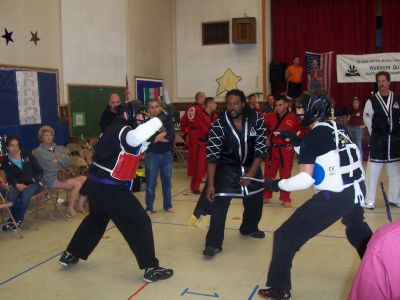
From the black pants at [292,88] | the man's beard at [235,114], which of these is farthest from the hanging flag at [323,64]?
the man's beard at [235,114]

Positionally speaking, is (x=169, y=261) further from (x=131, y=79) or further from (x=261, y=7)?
(x=261, y=7)

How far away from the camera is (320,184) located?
2955mm

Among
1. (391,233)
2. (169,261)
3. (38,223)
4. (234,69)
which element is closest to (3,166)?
(38,223)

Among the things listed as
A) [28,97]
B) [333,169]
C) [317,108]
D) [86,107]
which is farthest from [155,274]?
[86,107]

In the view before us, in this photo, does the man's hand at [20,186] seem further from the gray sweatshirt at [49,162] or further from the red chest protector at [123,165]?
the red chest protector at [123,165]

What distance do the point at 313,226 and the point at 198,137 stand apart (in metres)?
4.34

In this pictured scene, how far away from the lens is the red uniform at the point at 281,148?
239 inches

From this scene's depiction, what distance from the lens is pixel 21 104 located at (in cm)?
715

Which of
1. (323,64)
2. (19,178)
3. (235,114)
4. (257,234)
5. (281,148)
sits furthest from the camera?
(323,64)

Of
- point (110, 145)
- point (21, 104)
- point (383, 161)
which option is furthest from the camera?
point (21, 104)

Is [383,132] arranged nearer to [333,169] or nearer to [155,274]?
[333,169]

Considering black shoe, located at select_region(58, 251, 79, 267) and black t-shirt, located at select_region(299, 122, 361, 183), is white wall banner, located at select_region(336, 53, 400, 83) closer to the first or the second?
black t-shirt, located at select_region(299, 122, 361, 183)

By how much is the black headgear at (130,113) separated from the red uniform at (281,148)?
2.82 meters

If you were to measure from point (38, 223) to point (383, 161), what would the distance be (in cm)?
449
